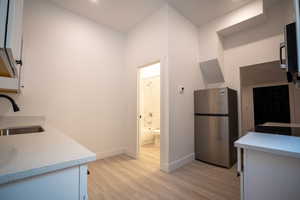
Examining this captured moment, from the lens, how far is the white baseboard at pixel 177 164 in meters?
2.29

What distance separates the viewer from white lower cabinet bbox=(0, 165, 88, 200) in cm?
53

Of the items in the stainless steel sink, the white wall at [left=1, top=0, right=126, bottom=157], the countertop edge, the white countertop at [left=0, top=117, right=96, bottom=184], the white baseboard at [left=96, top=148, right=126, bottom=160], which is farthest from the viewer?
the white baseboard at [left=96, top=148, right=126, bottom=160]

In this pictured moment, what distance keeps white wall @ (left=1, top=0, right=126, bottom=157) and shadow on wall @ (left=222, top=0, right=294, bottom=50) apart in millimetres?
2740

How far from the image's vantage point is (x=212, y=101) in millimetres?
2629

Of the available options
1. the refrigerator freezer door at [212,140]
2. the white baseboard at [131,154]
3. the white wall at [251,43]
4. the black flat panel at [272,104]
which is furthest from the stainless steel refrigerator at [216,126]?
the white baseboard at [131,154]

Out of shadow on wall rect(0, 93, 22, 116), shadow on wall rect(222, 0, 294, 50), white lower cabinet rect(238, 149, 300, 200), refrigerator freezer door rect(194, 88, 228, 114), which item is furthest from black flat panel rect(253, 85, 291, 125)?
shadow on wall rect(0, 93, 22, 116)

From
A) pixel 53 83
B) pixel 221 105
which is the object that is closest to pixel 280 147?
pixel 221 105

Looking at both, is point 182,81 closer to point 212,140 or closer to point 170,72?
point 170,72

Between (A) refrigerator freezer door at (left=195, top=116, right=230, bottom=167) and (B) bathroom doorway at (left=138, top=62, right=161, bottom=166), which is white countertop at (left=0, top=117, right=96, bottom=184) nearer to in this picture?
(A) refrigerator freezer door at (left=195, top=116, right=230, bottom=167)

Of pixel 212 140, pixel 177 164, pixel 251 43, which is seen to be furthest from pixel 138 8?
pixel 177 164

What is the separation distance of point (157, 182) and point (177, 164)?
2.04 feet

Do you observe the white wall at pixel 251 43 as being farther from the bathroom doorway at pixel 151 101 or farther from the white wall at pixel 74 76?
the white wall at pixel 74 76

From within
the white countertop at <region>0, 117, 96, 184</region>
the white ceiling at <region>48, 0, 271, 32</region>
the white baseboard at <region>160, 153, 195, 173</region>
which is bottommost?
the white baseboard at <region>160, 153, 195, 173</region>

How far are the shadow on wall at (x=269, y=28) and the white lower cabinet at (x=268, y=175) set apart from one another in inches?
106
